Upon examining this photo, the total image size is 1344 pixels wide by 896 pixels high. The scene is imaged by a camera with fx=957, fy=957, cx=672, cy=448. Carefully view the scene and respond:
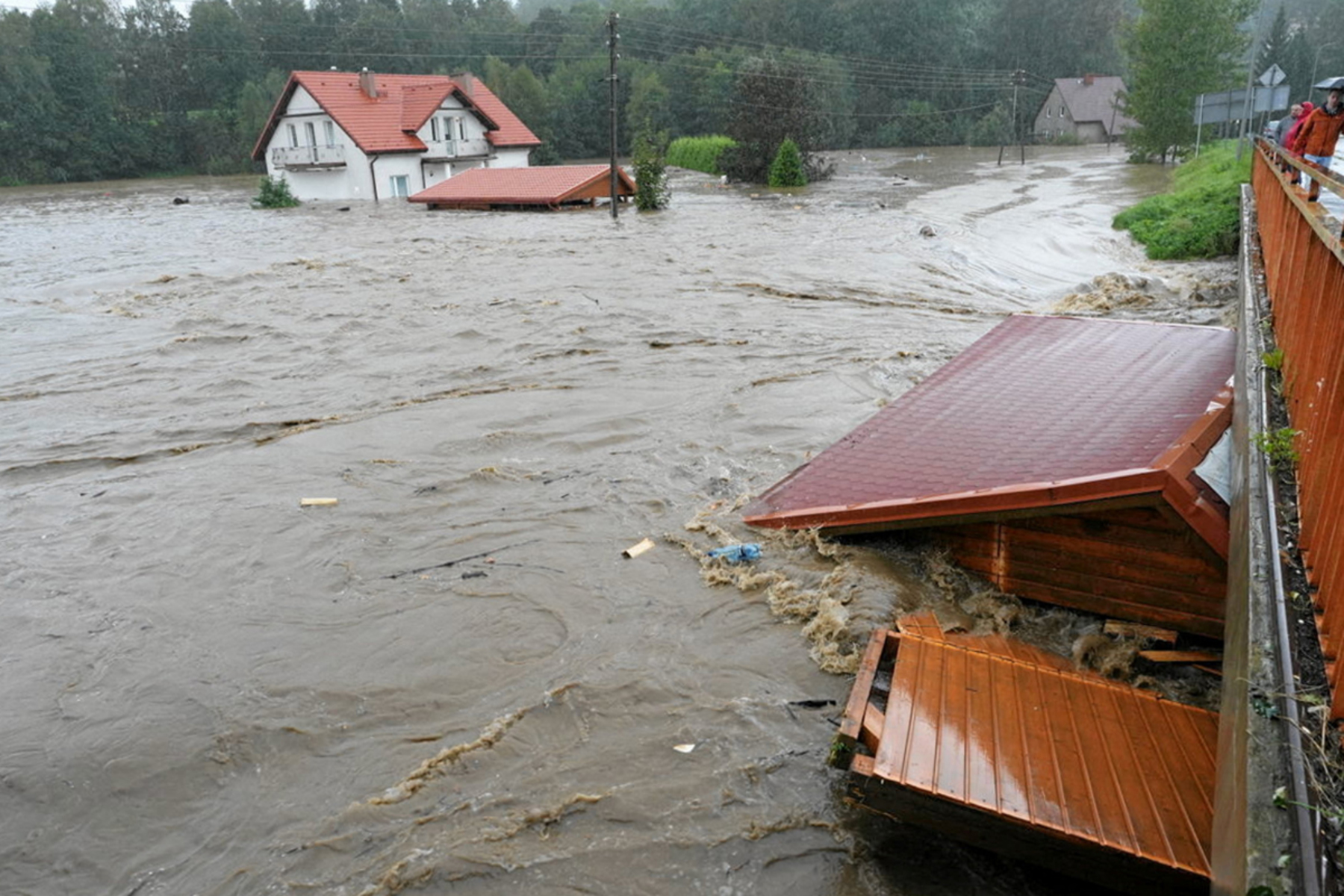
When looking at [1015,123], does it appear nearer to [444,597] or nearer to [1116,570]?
[1116,570]

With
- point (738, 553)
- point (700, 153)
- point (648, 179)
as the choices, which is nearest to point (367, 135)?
point (648, 179)

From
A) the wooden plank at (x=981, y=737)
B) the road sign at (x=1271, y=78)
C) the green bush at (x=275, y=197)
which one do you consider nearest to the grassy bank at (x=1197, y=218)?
the road sign at (x=1271, y=78)

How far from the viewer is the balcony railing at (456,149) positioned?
44.3m

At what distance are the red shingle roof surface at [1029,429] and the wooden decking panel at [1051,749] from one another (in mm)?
1144

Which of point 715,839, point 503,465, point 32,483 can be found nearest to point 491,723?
point 715,839

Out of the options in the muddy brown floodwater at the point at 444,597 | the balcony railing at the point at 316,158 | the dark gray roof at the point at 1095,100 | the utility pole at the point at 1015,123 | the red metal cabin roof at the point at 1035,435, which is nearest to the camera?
the muddy brown floodwater at the point at 444,597

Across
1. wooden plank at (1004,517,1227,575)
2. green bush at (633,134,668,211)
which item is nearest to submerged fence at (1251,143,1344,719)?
wooden plank at (1004,517,1227,575)

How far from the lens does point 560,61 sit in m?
75.6

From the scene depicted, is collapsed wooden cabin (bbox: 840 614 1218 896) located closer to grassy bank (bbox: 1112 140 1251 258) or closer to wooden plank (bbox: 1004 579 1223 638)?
wooden plank (bbox: 1004 579 1223 638)

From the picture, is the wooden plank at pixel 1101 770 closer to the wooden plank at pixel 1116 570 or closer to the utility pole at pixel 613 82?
the wooden plank at pixel 1116 570

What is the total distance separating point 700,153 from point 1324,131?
46.6 m

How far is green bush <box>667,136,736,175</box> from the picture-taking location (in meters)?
50.4

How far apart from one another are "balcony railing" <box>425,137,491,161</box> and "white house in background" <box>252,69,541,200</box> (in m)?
0.04

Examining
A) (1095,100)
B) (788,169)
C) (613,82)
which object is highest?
(1095,100)
